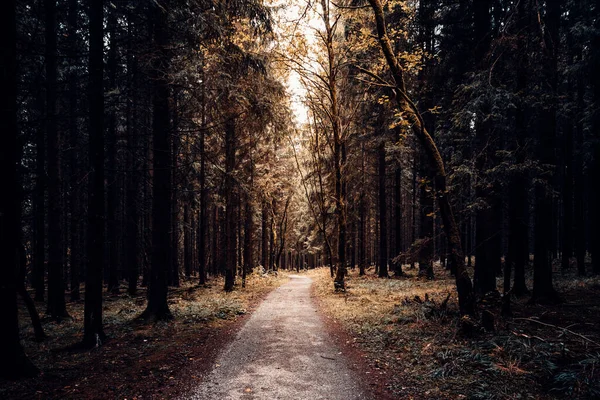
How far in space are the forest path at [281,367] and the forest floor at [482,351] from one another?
2.40 ft

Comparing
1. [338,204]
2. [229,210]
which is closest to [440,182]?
[338,204]

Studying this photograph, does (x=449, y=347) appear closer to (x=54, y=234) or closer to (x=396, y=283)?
(x=396, y=283)

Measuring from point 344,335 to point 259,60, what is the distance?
30.3 ft

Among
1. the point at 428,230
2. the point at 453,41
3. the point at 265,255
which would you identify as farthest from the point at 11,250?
the point at 265,255

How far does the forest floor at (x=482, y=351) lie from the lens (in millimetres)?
4848

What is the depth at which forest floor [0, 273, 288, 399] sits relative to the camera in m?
5.16

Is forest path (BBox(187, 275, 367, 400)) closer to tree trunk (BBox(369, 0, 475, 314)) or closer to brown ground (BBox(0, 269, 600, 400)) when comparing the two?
brown ground (BBox(0, 269, 600, 400))

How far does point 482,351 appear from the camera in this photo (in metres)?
6.17

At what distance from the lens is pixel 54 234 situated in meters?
11.1

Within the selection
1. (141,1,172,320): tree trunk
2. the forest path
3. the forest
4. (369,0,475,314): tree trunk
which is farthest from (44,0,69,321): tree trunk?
(369,0,475,314): tree trunk

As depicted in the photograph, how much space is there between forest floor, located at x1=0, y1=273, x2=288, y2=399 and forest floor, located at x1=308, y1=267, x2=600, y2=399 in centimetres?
368

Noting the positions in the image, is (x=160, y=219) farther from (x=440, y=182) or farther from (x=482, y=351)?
(x=482, y=351)

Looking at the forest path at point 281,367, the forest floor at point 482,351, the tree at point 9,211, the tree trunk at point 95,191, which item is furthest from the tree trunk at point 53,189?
the forest floor at point 482,351

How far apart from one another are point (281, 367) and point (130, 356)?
3.49 meters
